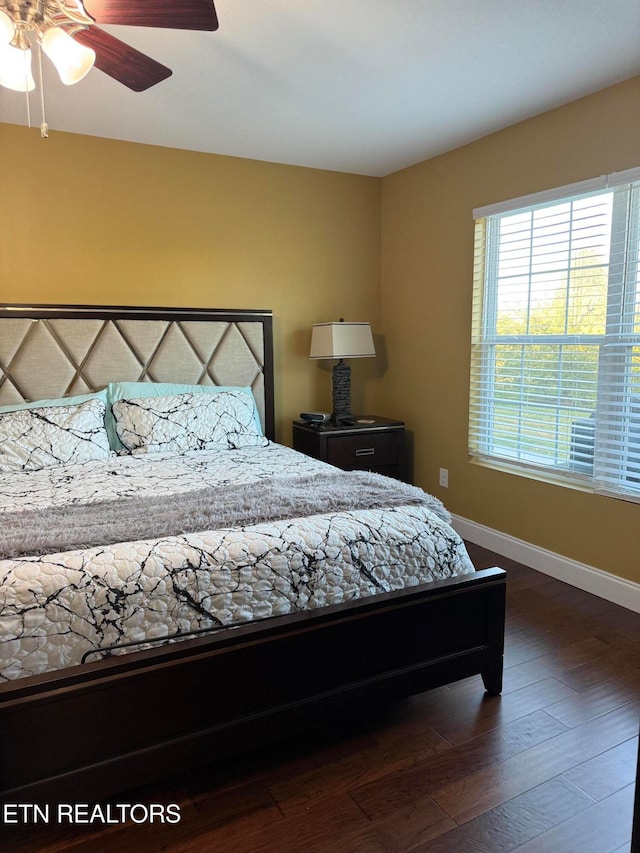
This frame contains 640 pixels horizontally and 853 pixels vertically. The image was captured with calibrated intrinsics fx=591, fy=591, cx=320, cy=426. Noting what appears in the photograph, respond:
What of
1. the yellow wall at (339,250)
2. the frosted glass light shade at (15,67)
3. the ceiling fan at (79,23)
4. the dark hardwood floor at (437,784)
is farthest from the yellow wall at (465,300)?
the frosted glass light shade at (15,67)

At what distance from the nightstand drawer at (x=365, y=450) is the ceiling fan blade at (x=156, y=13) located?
98.0 inches

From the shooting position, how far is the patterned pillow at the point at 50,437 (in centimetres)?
284

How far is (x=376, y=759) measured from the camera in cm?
188

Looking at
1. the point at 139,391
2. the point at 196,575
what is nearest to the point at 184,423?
the point at 139,391

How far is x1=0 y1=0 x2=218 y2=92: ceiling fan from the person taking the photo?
1.69 meters

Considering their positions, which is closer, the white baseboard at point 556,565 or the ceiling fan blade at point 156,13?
the ceiling fan blade at point 156,13

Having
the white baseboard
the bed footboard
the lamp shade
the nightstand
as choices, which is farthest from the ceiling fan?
the white baseboard

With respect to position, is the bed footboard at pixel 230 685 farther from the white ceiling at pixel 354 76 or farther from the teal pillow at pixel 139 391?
the white ceiling at pixel 354 76

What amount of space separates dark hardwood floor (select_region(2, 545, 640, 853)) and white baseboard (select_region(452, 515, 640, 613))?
0.59m

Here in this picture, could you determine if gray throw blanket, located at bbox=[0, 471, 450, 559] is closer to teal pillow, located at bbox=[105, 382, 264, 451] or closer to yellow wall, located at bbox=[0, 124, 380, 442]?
teal pillow, located at bbox=[105, 382, 264, 451]

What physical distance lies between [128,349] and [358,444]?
159 cm

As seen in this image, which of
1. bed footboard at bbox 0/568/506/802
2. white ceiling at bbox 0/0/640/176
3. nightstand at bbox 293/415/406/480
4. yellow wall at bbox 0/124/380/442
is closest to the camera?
bed footboard at bbox 0/568/506/802

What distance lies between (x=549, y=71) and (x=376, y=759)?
113 inches

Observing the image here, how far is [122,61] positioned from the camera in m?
2.01
